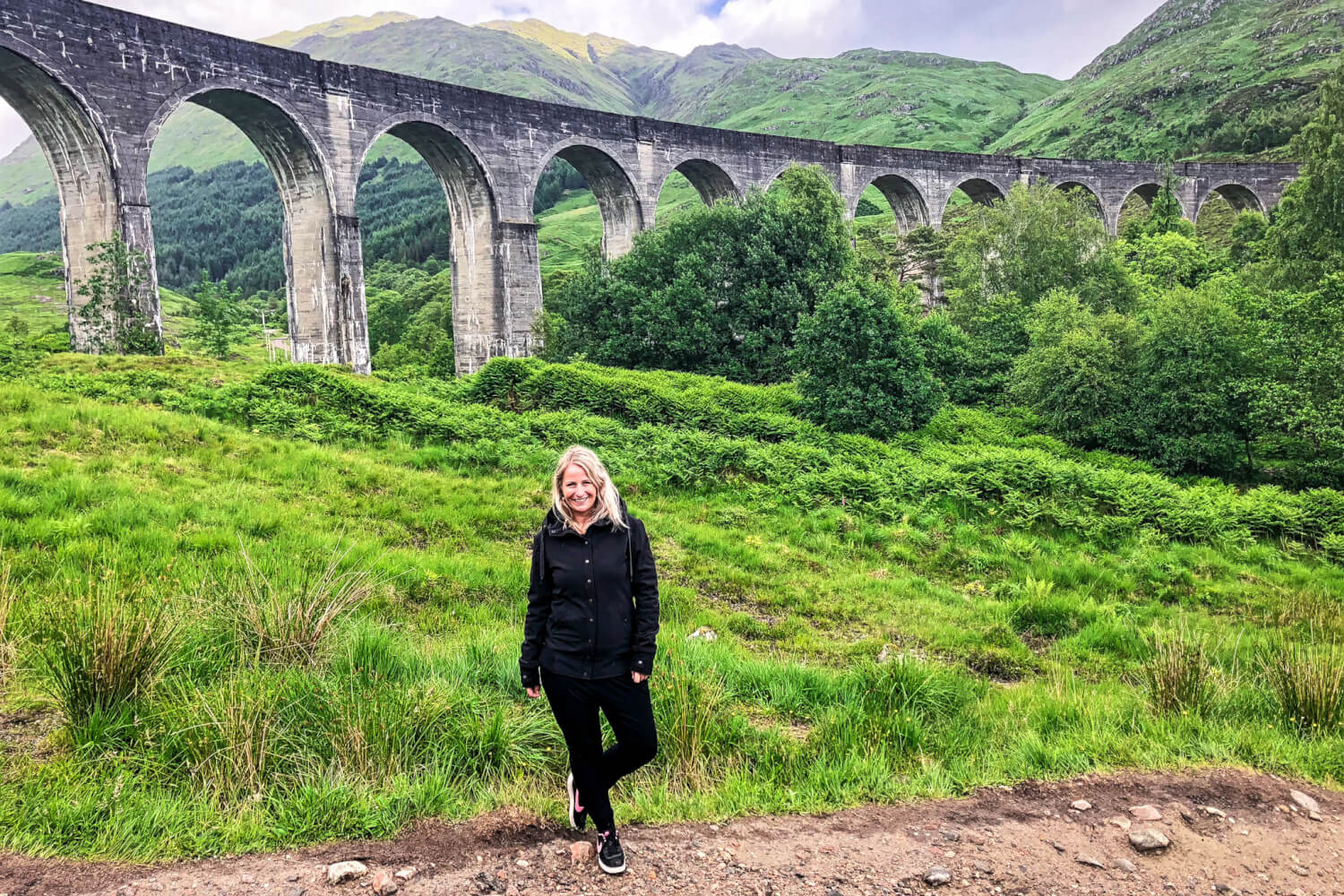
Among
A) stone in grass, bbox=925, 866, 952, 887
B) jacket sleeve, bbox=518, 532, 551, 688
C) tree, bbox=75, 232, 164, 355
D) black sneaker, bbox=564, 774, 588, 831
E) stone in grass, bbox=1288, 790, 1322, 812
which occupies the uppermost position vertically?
tree, bbox=75, 232, 164, 355

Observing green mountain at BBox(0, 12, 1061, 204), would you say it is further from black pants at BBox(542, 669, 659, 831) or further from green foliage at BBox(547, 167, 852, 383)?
black pants at BBox(542, 669, 659, 831)

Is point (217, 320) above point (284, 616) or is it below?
above

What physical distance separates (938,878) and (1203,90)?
322 feet

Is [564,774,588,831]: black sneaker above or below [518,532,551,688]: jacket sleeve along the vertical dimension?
below

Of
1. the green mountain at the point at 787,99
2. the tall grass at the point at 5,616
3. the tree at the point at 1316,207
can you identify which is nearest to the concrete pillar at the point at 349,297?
the tall grass at the point at 5,616

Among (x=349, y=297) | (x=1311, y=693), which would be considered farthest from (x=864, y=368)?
(x=349, y=297)

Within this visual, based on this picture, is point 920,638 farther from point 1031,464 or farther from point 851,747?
point 1031,464

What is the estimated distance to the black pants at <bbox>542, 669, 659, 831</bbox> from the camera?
378 cm

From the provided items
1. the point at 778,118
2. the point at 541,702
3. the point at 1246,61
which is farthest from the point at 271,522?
the point at 778,118

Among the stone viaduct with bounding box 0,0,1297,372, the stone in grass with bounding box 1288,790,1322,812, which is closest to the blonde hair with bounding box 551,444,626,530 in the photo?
the stone in grass with bounding box 1288,790,1322,812

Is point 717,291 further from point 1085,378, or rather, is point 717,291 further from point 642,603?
point 642,603

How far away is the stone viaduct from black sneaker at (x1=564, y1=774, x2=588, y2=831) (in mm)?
18562

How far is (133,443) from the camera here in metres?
10.3

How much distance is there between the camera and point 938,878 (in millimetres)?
3662
